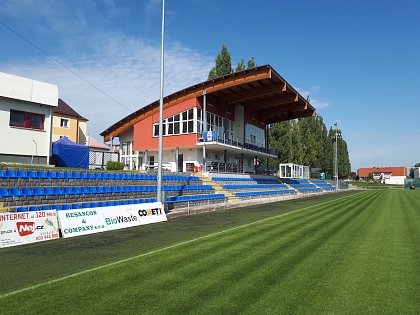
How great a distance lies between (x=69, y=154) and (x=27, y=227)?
1523 centimetres

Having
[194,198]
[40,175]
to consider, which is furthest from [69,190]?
[194,198]

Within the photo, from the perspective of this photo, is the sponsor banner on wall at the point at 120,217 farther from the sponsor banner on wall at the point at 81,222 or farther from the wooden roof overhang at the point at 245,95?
the wooden roof overhang at the point at 245,95

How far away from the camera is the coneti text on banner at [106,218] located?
10617mm

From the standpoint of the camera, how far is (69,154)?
23719 mm

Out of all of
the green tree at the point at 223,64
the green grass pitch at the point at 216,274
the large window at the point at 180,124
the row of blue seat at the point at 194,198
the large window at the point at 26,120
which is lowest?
the green grass pitch at the point at 216,274

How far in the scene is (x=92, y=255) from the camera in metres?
7.97

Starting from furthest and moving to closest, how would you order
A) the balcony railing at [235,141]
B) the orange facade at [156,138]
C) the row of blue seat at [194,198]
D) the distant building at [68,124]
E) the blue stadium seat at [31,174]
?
1. the distant building at [68,124]
2. the orange facade at [156,138]
3. the balcony railing at [235,141]
4. the row of blue seat at [194,198]
5. the blue stadium seat at [31,174]

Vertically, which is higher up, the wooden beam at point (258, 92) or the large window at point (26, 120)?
the wooden beam at point (258, 92)

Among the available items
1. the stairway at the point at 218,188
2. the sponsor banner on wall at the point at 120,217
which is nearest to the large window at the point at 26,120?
the sponsor banner on wall at the point at 120,217

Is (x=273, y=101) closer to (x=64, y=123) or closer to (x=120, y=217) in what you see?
(x=64, y=123)

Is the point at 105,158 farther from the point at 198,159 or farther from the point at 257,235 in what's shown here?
the point at 257,235

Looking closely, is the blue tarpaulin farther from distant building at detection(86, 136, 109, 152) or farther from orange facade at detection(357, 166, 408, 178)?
orange facade at detection(357, 166, 408, 178)

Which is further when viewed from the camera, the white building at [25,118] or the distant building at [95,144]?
the distant building at [95,144]

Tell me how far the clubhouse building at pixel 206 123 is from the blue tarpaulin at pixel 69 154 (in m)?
8.31
